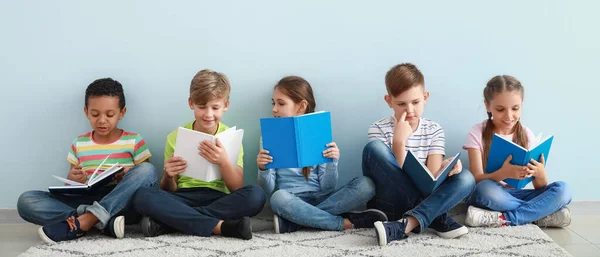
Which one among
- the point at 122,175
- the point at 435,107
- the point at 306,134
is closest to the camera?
the point at 306,134

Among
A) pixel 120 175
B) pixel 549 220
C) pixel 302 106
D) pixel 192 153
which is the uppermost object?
pixel 302 106

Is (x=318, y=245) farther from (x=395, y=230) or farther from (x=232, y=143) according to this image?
(x=232, y=143)

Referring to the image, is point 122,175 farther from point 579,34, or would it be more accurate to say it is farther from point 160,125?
point 579,34

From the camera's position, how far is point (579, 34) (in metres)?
2.95

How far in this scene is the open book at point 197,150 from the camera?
8.18 feet

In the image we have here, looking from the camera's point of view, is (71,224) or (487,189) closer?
(71,224)

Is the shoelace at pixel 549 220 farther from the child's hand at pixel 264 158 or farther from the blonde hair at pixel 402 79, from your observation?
the child's hand at pixel 264 158

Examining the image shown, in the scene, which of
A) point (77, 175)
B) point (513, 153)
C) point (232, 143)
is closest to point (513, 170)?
point (513, 153)

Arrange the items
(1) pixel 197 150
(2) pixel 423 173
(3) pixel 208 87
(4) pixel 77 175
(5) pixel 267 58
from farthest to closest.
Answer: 1. (5) pixel 267 58
2. (4) pixel 77 175
3. (3) pixel 208 87
4. (1) pixel 197 150
5. (2) pixel 423 173

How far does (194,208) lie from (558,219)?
156cm

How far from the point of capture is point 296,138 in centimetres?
249

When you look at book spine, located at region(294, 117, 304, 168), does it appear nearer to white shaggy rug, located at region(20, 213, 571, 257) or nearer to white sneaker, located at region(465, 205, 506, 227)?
white shaggy rug, located at region(20, 213, 571, 257)

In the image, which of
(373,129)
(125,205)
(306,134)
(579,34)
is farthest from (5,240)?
(579,34)

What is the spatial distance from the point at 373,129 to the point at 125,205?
112 centimetres
